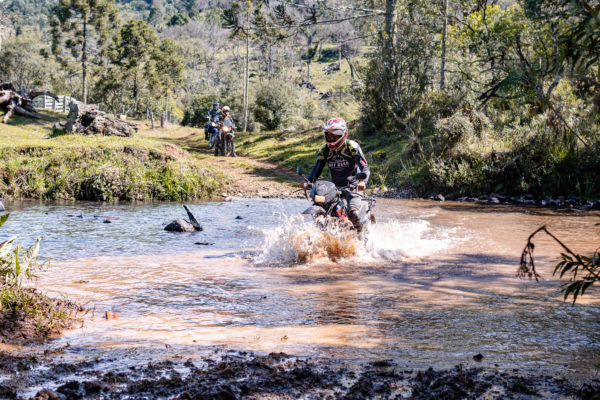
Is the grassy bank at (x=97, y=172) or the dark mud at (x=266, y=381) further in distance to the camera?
the grassy bank at (x=97, y=172)

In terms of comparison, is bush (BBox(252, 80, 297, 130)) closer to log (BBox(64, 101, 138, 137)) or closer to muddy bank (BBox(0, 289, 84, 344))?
log (BBox(64, 101, 138, 137))

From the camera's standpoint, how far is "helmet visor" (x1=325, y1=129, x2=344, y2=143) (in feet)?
26.6

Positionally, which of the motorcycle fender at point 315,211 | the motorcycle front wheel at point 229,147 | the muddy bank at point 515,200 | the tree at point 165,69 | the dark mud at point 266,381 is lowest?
the dark mud at point 266,381

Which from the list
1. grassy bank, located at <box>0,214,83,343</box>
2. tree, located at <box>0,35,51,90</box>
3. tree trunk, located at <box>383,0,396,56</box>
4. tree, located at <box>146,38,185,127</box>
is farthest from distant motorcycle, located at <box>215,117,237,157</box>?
tree, located at <box>0,35,51,90</box>

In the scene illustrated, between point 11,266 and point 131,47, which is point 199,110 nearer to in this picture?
point 131,47

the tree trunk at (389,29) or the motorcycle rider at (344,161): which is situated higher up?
the tree trunk at (389,29)

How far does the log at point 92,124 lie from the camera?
19.6 meters

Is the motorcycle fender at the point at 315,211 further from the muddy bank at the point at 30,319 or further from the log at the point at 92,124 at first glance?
the log at the point at 92,124

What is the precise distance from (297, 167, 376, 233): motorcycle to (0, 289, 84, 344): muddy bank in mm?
3736

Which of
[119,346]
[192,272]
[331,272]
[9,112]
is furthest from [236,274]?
[9,112]

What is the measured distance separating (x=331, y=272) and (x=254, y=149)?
19.5 meters

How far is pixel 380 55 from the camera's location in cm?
2122

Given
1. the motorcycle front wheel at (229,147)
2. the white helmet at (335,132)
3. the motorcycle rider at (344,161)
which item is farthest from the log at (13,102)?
the white helmet at (335,132)

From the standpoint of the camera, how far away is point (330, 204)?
7.93 m
